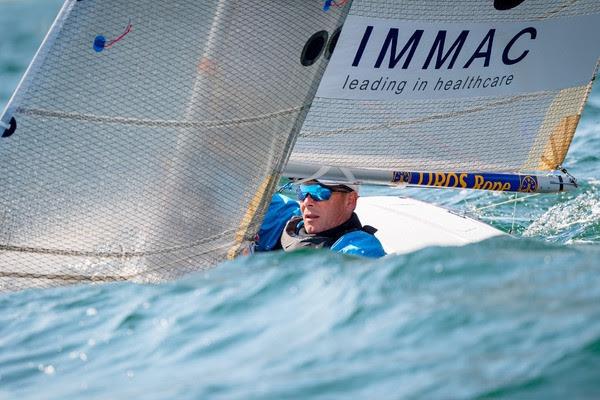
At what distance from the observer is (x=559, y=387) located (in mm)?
2719

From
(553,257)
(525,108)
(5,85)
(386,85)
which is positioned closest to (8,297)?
(386,85)

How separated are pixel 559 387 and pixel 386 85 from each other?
2233 millimetres

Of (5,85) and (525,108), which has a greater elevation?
(525,108)

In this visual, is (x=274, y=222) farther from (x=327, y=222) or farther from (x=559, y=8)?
(x=559, y=8)

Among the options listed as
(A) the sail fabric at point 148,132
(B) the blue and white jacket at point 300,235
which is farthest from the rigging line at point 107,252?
(B) the blue and white jacket at point 300,235

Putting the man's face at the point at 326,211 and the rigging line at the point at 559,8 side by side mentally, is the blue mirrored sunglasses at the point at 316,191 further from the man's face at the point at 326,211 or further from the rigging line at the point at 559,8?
the rigging line at the point at 559,8

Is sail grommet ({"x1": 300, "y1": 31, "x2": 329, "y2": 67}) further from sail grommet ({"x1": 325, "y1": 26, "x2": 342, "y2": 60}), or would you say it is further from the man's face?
the man's face

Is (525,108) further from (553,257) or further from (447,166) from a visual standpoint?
(553,257)

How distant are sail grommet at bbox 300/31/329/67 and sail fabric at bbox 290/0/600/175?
5.4 inches

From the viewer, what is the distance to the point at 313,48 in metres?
4.52

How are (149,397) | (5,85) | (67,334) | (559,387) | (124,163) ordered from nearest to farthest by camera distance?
(559,387), (149,397), (67,334), (124,163), (5,85)

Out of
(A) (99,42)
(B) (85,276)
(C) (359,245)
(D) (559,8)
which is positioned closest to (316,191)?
(C) (359,245)

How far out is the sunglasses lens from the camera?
4867mm

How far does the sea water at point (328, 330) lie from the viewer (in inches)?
115
